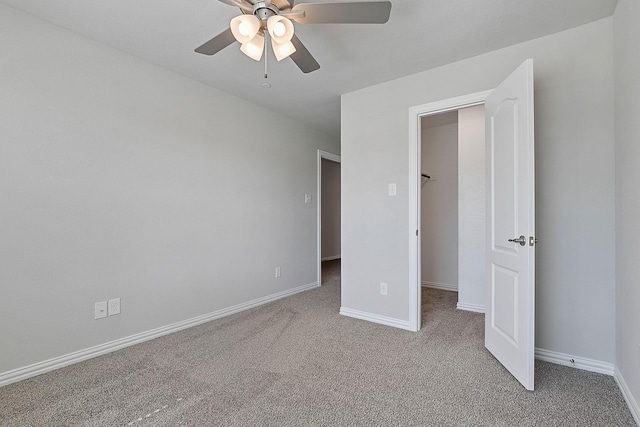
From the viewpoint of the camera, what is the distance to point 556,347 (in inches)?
85.4

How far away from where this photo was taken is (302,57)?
1.89m

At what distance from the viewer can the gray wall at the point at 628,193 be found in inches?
61.6

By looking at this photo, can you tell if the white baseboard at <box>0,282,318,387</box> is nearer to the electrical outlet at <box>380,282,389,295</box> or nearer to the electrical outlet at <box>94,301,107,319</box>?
the electrical outlet at <box>94,301,107,319</box>

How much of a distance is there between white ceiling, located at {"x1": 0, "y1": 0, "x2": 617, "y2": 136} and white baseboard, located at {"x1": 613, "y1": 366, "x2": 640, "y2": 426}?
89.4 inches

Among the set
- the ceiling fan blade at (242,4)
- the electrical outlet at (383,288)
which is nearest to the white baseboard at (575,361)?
the electrical outlet at (383,288)

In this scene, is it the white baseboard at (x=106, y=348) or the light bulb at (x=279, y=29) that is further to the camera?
the white baseboard at (x=106, y=348)

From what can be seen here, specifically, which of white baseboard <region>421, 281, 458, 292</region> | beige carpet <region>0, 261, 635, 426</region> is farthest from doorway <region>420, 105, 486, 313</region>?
beige carpet <region>0, 261, 635, 426</region>

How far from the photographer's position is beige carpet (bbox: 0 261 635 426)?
5.17 feet

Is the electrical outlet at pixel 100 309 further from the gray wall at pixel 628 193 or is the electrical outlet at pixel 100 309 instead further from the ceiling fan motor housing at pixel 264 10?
the gray wall at pixel 628 193

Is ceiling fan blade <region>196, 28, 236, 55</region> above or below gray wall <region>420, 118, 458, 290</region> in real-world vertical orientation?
above

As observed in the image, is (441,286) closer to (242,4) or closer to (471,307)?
(471,307)

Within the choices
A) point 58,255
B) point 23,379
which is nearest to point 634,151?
point 58,255

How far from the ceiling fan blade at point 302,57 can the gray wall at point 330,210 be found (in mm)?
4934

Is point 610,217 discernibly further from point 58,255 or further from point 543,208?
point 58,255
